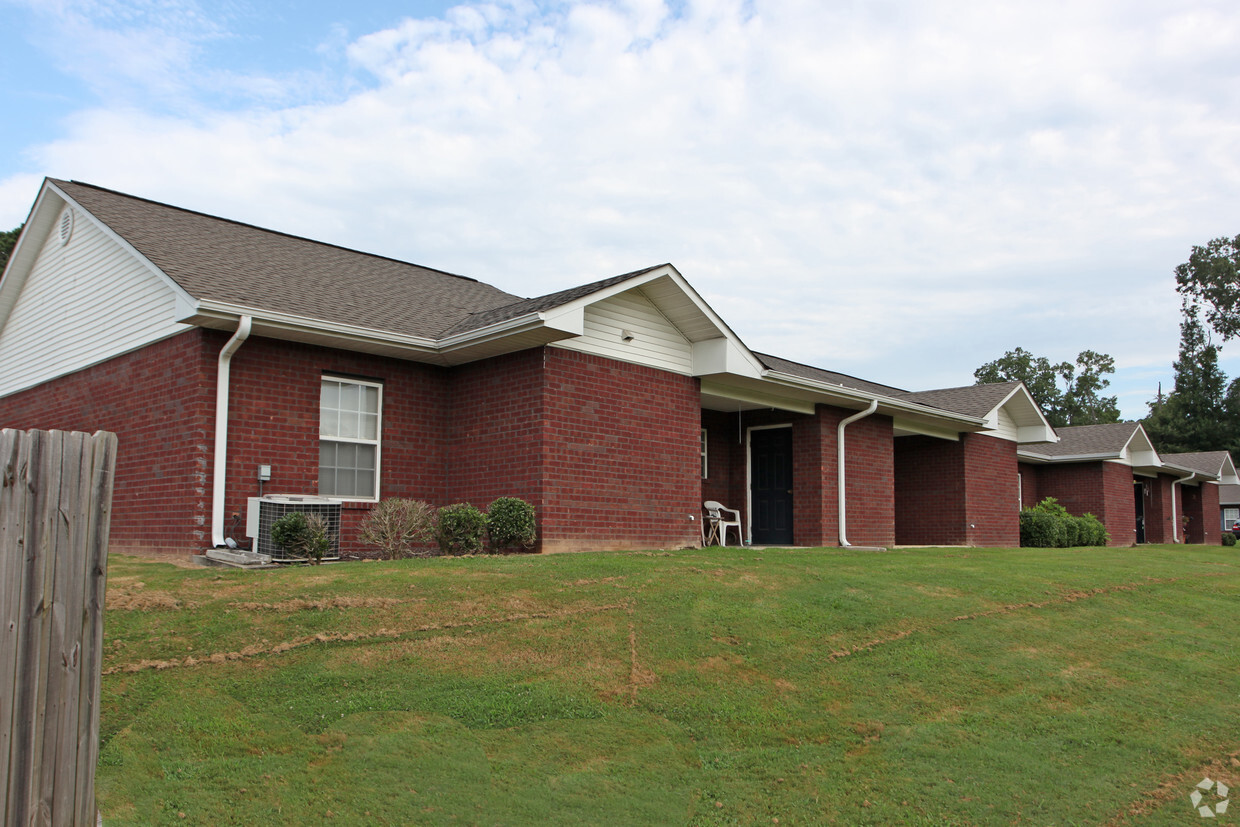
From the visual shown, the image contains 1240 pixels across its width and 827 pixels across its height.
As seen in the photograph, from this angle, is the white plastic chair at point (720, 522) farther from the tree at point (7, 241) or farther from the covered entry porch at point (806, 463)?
the tree at point (7, 241)

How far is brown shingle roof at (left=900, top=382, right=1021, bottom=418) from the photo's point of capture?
21891 millimetres

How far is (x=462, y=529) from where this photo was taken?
40.0ft

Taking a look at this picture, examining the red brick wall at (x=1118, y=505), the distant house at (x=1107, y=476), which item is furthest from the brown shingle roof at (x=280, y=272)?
the red brick wall at (x=1118, y=505)

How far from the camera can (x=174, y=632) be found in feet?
22.4

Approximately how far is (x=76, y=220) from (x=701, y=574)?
38.9 feet

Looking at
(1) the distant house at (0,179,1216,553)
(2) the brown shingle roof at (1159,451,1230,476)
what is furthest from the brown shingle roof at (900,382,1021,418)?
(2) the brown shingle roof at (1159,451,1230,476)

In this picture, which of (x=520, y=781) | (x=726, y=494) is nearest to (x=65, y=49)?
(x=726, y=494)

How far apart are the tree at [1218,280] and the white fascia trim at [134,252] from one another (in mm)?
68517

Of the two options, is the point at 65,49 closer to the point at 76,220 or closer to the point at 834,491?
the point at 76,220

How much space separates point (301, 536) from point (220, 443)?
1.82 metres

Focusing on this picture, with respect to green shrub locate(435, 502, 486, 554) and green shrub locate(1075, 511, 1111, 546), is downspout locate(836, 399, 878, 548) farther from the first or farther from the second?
green shrub locate(1075, 511, 1111, 546)

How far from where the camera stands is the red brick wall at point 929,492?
2212 centimetres

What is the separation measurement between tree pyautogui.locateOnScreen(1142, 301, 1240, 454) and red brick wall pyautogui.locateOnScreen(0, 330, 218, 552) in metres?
65.6

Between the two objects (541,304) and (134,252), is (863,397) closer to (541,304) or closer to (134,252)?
(541,304)
